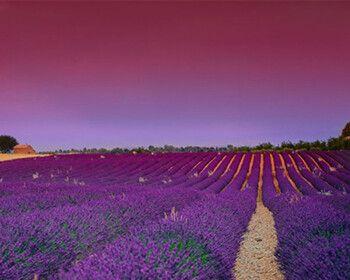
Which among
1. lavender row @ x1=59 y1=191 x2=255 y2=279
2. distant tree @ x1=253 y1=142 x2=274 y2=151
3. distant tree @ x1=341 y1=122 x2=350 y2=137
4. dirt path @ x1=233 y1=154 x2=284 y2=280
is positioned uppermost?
distant tree @ x1=341 y1=122 x2=350 y2=137

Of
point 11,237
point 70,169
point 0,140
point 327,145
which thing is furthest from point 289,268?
point 0,140

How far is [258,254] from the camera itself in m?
8.57

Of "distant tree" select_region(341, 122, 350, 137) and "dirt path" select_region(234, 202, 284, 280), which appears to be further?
"distant tree" select_region(341, 122, 350, 137)

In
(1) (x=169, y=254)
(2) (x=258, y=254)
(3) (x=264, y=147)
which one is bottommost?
(2) (x=258, y=254)

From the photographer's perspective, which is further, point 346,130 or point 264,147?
point 346,130

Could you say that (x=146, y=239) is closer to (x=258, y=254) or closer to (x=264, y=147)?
(x=258, y=254)

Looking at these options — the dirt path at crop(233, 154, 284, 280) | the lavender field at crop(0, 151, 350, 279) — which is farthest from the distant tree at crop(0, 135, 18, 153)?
the dirt path at crop(233, 154, 284, 280)

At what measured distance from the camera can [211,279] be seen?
16.5ft

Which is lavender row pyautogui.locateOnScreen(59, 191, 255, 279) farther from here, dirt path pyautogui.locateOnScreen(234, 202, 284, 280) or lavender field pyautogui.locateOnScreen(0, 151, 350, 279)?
dirt path pyautogui.locateOnScreen(234, 202, 284, 280)

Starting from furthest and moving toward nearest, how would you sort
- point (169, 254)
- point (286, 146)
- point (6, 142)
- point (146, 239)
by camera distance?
point (6, 142) → point (286, 146) → point (146, 239) → point (169, 254)

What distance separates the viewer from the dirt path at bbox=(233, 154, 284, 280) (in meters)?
7.20

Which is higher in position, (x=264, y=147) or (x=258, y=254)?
(x=264, y=147)

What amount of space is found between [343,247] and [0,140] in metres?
70.3

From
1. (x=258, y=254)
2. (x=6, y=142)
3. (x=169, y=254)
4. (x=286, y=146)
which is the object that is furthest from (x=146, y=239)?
(x=6, y=142)
